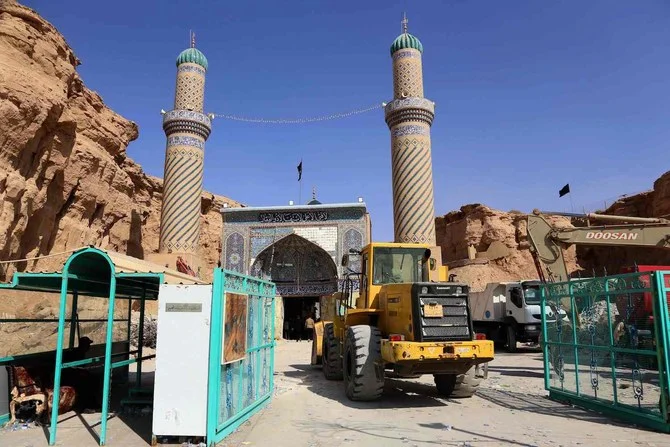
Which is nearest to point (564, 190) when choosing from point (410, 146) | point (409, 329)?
point (410, 146)

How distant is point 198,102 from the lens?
2323 cm

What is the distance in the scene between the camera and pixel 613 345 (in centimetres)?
621

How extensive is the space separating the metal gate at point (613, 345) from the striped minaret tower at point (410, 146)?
491 inches

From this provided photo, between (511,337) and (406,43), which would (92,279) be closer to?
(511,337)

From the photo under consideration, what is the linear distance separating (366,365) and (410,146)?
15369mm

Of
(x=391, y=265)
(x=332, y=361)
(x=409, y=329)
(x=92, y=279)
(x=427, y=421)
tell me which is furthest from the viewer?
(x=332, y=361)

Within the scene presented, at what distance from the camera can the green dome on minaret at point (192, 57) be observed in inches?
923

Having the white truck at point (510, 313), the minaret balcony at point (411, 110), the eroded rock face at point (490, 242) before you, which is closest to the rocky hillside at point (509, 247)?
the eroded rock face at point (490, 242)

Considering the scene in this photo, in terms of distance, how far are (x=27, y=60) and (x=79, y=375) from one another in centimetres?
989

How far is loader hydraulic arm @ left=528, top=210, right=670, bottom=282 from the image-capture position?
9484 mm

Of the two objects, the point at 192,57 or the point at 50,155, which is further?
the point at 192,57

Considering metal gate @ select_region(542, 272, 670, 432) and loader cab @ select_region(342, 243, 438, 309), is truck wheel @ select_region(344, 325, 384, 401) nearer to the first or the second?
loader cab @ select_region(342, 243, 438, 309)

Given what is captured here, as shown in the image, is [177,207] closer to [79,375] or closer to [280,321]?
[280,321]

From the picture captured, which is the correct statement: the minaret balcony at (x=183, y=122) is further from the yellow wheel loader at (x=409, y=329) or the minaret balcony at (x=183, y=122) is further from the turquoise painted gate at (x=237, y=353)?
the turquoise painted gate at (x=237, y=353)
